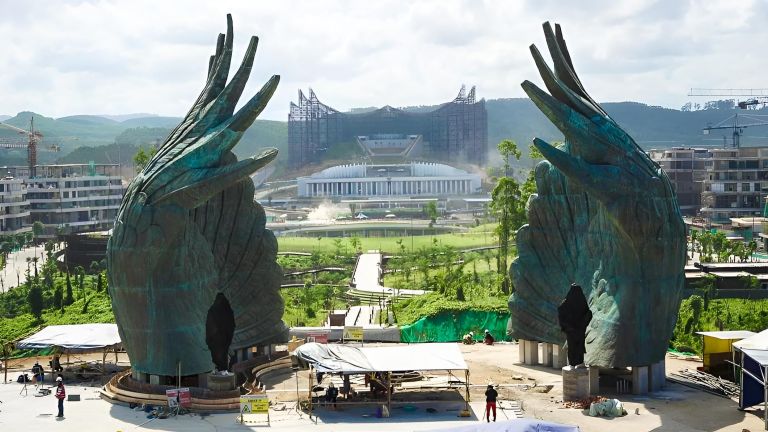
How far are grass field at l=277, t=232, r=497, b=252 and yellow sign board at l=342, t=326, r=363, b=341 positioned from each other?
43.8 meters

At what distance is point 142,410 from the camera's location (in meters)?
33.9

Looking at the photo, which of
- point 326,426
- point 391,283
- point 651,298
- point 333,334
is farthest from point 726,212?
point 326,426

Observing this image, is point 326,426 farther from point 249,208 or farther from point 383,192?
point 383,192

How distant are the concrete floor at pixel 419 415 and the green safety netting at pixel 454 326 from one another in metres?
11.8

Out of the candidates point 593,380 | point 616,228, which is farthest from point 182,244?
point 616,228

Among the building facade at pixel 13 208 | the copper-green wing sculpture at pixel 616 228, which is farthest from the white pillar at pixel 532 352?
the building facade at pixel 13 208

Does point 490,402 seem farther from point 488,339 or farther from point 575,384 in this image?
point 488,339

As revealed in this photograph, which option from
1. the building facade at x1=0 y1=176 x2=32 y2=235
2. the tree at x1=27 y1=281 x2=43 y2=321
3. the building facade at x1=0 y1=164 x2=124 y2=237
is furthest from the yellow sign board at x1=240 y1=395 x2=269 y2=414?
the building facade at x1=0 y1=164 x2=124 y2=237

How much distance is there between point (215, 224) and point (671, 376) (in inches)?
617

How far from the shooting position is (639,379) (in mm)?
35750

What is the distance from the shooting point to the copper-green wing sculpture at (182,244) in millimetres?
35031

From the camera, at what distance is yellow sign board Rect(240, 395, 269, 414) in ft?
106

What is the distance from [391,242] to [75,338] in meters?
61.4

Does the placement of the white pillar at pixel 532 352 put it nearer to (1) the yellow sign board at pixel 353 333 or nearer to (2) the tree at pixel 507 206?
(1) the yellow sign board at pixel 353 333
